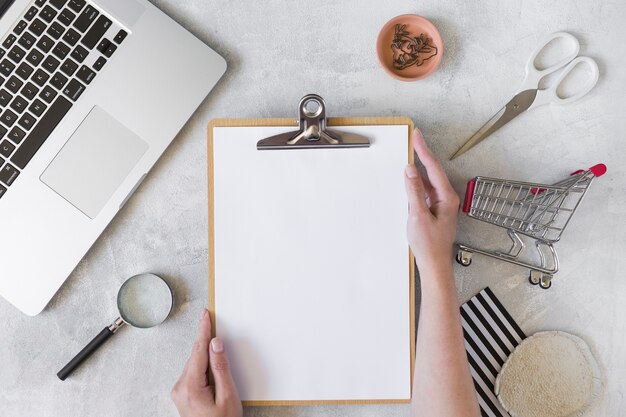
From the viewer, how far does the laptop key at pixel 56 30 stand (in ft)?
2.55

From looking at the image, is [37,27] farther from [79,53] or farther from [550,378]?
[550,378]

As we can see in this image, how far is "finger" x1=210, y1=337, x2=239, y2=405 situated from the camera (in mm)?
744

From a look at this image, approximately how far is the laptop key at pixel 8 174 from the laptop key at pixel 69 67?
0.17 meters

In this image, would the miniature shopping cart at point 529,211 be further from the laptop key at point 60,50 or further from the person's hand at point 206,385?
the laptop key at point 60,50

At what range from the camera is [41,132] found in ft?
2.55

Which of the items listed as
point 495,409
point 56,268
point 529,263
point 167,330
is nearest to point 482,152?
point 529,263

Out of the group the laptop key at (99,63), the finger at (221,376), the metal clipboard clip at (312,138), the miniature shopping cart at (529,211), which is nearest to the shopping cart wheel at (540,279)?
the miniature shopping cart at (529,211)

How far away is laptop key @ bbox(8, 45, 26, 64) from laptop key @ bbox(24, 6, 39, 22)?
1.9 inches

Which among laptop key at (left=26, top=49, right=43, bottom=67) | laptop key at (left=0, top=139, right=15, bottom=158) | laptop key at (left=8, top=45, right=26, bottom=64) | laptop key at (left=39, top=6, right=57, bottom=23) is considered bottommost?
laptop key at (left=0, top=139, right=15, bottom=158)

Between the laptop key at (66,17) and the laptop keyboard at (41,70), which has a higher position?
the laptop key at (66,17)

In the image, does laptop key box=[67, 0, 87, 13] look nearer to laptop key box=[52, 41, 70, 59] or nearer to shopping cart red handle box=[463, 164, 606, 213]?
laptop key box=[52, 41, 70, 59]

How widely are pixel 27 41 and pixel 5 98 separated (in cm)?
9

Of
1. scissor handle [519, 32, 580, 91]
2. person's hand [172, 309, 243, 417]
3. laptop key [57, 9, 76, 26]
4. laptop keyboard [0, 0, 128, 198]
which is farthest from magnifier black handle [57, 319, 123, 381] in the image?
scissor handle [519, 32, 580, 91]

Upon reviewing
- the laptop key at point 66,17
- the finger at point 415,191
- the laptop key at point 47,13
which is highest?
the finger at point 415,191
